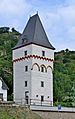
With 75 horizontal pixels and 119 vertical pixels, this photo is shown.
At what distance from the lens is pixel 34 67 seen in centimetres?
5009

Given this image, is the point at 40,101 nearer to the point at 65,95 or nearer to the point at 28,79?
the point at 28,79

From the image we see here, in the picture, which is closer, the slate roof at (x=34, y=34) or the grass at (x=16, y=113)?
the grass at (x=16, y=113)

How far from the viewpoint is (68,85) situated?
65812 millimetres

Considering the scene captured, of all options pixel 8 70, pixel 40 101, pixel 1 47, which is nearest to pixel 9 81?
pixel 8 70

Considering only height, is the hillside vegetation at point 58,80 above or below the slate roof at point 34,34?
below

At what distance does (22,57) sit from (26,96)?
588 cm

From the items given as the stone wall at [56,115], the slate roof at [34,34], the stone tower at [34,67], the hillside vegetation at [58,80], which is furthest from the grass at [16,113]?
the slate roof at [34,34]

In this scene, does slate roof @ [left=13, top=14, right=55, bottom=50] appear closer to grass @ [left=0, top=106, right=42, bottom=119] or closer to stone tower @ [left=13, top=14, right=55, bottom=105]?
stone tower @ [left=13, top=14, right=55, bottom=105]

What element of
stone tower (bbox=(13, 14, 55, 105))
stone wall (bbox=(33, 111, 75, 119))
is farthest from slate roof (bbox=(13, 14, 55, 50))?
stone wall (bbox=(33, 111, 75, 119))

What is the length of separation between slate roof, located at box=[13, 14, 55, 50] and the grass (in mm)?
15551

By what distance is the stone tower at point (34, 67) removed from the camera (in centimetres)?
4944

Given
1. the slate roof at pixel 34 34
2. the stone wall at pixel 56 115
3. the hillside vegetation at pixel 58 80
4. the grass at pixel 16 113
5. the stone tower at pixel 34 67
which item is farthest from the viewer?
the hillside vegetation at pixel 58 80

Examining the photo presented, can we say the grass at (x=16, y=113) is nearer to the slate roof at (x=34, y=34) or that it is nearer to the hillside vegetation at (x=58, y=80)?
the hillside vegetation at (x=58, y=80)

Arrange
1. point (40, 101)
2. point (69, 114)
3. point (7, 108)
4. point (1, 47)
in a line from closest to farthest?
point (7, 108)
point (69, 114)
point (40, 101)
point (1, 47)
